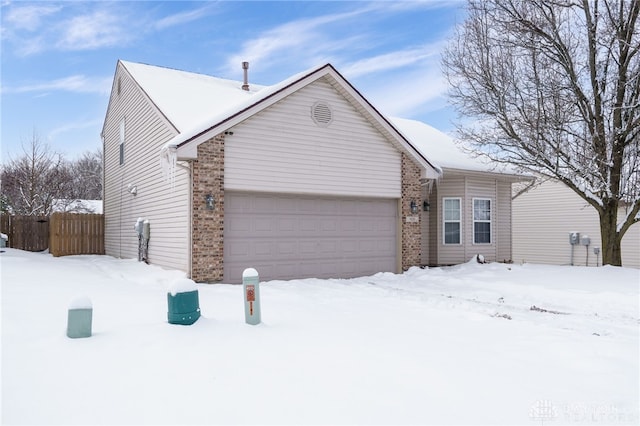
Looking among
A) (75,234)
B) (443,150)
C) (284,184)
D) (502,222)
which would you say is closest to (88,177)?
(75,234)

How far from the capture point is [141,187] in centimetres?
1484

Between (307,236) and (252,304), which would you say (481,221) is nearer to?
(307,236)

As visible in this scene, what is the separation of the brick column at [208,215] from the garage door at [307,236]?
33 centimetres

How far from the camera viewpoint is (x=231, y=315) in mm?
7266

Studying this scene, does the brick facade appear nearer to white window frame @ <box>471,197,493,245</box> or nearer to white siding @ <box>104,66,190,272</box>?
white siding @ <box>104,66,190,272</box>

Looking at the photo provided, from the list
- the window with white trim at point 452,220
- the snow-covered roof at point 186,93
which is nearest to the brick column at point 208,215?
the snow-covered roof at point 186,93

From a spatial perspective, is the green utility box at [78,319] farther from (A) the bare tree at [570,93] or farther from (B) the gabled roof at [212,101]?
(A) the bare tree at [570,93]

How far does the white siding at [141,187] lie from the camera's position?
38.4 feet

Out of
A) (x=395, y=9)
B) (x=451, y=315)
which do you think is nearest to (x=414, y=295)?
(x=451, y=315)

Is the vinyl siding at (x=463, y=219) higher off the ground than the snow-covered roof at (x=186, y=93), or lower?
lower

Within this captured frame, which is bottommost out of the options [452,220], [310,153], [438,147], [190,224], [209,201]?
[190,224]

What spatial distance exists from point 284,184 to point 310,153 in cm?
118

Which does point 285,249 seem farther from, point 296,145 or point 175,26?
point 175,26

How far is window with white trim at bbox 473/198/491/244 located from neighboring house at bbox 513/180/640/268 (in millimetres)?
6793
